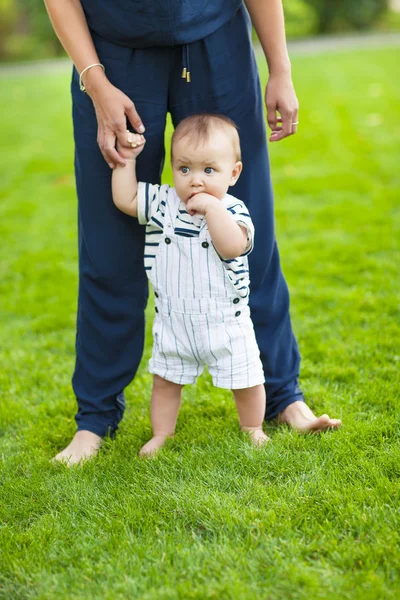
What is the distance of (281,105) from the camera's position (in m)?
2.34

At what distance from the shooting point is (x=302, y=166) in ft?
19.9

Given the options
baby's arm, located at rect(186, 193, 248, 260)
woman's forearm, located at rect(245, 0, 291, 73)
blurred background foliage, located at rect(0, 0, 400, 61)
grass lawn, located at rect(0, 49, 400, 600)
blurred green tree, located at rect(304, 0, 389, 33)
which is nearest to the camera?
grass lawn, located at rect(0, 49, 400, 600)

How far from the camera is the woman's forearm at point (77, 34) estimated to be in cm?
216

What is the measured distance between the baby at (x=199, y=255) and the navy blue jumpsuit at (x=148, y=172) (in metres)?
0.12

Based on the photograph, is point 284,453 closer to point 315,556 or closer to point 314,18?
point 315,556

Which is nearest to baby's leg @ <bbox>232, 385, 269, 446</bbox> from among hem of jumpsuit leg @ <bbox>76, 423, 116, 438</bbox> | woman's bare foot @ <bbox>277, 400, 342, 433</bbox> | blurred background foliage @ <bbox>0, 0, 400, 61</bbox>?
woman's bare foot @ <bbox>277, 400, 342, 433</bbox>

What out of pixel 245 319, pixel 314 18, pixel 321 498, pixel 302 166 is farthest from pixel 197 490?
pixel 314 18

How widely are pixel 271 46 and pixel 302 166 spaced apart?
12.3ft

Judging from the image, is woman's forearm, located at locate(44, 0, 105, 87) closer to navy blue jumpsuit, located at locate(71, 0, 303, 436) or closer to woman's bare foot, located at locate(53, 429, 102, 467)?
navy blue jumpsuit, located at locate(71, 0, 303, 436)

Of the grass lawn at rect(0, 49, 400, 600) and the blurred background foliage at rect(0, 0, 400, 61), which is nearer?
the grass lawn at rect(0, 49, 400, 600)

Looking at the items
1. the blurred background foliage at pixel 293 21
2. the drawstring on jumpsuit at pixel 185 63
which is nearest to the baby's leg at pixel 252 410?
the drawstring on jumpsuit at pixel 185 63

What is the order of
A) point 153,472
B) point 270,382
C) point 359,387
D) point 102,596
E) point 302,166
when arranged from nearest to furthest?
point 102,596, point 153,472, point 270,382, point 359,387, point 302,166

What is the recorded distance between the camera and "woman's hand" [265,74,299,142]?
2340mm

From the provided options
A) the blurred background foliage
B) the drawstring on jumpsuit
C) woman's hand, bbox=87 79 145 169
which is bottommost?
woman's hand, bbox=87 79 145 169
